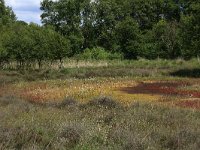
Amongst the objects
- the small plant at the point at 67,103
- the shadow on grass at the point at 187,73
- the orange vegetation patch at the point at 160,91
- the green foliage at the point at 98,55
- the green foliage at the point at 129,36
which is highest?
the green foliage at the point at 129,36

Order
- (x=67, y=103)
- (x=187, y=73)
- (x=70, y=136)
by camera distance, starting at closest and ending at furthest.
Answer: (x=70, y=136) → (x=67, y=103) → (x=187, y=73)

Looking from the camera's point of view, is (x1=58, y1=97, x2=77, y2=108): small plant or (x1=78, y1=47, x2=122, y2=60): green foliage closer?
(x1=58, y1=97, x2=77, y2=108): small plant

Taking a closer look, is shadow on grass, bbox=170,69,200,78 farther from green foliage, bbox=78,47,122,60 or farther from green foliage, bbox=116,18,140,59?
green foliage, bbox=116,18,140,59

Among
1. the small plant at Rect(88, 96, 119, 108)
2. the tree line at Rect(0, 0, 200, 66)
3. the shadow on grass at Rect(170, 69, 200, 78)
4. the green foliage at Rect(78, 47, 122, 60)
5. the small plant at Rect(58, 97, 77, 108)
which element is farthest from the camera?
the tree line at Rect(0, 0, 200, 66)

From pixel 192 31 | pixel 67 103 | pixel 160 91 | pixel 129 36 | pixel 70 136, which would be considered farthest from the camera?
pixel 129 36

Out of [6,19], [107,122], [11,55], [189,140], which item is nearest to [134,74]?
[11,55]

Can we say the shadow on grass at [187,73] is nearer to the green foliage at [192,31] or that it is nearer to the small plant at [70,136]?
the green foliage at [192,31]

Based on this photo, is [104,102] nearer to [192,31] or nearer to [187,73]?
[187,73]

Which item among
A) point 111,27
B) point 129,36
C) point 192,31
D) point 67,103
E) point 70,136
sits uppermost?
point 111,27

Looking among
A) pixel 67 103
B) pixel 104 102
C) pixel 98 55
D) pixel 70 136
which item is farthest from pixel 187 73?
pixel 70 136

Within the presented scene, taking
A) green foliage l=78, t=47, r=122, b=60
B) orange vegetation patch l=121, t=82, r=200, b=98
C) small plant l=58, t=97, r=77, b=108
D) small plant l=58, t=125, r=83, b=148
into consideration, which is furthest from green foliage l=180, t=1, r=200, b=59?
small plant l=58, t=125, r=83, b=148

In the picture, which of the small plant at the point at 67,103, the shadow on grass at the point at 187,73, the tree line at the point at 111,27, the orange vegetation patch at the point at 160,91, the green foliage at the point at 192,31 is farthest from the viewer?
the tree line at the point at 111,27

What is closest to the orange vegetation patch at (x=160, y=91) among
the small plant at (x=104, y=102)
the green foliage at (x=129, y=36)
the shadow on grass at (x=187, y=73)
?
the small plant at (x=104, y=102)

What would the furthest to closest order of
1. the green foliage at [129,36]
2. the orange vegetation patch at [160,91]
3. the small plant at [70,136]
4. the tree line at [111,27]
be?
the green foliage at [129,36]
the tree line at [111,27]
the orange vegetation patch at [160,91]
the small plant at [70,136]
